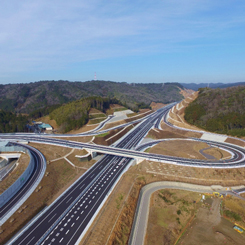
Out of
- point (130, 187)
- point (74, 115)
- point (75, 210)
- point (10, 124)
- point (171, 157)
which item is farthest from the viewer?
point (74, 115)

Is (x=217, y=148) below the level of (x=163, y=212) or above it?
above

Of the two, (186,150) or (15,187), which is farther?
(186,150)

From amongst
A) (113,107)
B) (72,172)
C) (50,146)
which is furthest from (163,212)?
(113,107)

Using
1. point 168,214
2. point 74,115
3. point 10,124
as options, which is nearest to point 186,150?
point 168,214

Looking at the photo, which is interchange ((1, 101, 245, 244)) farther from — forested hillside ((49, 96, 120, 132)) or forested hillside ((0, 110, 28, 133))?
forested hillside ((0, 110, 28, 133))

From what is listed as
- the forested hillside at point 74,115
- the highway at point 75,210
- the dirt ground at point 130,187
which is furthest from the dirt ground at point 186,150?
the forested hillside at point 74,115

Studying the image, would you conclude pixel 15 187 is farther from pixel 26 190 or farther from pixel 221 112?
pixel 221 112

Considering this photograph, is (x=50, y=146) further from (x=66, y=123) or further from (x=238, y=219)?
(x=238, y=219)
